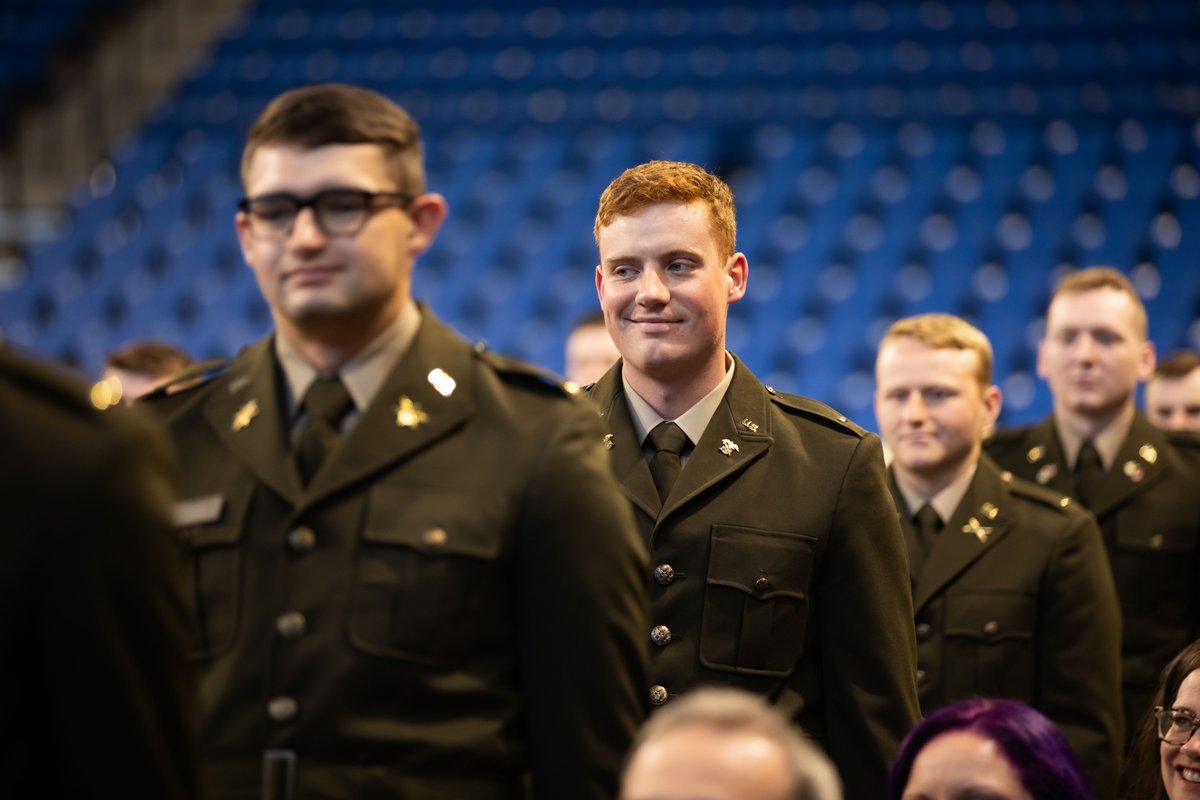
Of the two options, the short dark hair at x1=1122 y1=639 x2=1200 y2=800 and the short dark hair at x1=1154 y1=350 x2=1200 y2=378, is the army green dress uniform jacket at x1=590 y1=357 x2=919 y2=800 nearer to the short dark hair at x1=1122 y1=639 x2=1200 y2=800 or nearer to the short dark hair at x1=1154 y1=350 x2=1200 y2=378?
the short dark hair at x1=1122 y1=639 x2=1200 y2=800

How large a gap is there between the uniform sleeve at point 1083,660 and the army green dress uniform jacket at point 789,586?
2.70ft

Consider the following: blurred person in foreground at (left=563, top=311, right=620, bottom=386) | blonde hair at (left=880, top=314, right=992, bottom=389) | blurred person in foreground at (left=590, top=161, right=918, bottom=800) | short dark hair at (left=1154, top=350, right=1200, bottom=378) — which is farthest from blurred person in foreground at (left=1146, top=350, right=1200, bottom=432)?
blurred person in foreground at (left=590, top=161, right=918, bottom=800)

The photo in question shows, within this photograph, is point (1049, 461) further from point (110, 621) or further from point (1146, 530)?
point (110, 621)

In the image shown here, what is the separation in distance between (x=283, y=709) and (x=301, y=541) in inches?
6.4

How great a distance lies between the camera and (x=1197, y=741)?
214cm

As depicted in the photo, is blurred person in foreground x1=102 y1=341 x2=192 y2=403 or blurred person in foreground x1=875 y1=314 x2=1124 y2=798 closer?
blurred person in foreground x1=875 y1=314 x2=1124 y2=798

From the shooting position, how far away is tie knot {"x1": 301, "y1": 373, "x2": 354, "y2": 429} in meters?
1.52

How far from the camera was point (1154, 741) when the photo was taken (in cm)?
A: 231

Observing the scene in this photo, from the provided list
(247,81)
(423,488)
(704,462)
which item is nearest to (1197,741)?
(704,462)

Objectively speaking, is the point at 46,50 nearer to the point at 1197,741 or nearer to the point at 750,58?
the point at 750,58

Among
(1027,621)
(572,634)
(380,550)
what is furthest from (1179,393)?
(380,550)

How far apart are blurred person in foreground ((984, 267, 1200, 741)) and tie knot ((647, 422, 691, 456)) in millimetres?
1529

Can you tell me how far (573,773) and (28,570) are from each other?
597mm

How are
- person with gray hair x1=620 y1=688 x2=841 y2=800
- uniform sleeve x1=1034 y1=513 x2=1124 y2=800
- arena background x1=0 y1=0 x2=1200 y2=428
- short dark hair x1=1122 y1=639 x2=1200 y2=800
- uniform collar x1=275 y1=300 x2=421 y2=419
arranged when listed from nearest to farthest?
person with gray hair x1=620 y1=688 x2=841 y2=800
uniform collar x1=275 y1=300 x2=421 y2=419
short dark hair x1=1122 y1=639 x2=1200 y2=800
uniform sleeve x1=1034 y1=513 x2=1124 y2=800
arena background x1=0 y1=0 x2=1200 y2=428
